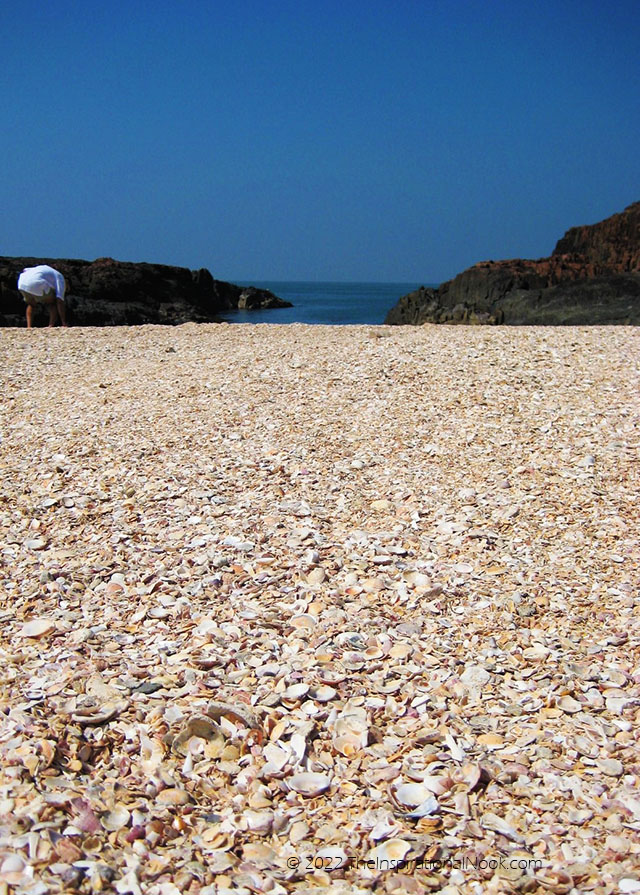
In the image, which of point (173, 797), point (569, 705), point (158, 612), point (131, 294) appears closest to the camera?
point (173, 797)

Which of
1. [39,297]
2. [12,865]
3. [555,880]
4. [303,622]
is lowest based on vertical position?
[555,880]

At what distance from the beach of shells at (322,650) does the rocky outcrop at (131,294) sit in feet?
51.4

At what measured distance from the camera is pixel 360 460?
16.6ft

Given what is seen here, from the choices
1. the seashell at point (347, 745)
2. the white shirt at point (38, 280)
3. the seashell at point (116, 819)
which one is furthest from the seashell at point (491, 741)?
the white shirt at point (38, 280)

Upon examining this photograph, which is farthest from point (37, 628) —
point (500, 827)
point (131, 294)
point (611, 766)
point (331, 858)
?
point (131, 294)

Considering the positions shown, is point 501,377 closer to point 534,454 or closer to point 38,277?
point 534,454

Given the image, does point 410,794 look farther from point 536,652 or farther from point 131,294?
point 131,294

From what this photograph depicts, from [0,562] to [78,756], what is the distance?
5.59 feet

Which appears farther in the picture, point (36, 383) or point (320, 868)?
point (36, 383)

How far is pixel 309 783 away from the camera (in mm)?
2217

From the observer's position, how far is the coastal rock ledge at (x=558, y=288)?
21.6 meters

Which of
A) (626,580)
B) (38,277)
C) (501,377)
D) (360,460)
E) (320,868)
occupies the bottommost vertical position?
(320,868)

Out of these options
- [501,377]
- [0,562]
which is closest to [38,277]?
[501,377]

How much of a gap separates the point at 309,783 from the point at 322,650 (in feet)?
2.40
